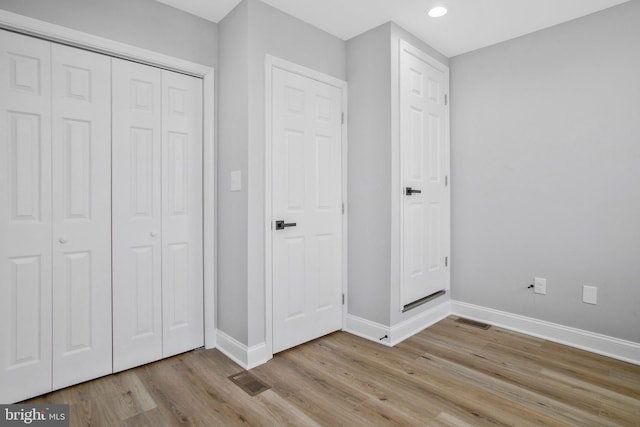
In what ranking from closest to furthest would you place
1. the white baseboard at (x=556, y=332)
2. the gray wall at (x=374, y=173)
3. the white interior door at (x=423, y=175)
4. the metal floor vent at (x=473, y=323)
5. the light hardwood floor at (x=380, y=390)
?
the light hardwood floor at (x=380, y=390)
the white baseboard at (x=556, y=332)
the gray wall at (x=374, y=173)
the white interior door at (x=423, y=175)
the metal floor vent at (x=473, y=323)

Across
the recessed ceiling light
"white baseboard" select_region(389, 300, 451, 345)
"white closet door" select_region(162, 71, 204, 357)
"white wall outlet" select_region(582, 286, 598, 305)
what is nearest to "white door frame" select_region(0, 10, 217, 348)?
"white closet door" select_region(162, 71, 204, 357)

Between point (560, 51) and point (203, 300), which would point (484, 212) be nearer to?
A: point (560, 51)

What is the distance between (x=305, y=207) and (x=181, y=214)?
2.98 feet

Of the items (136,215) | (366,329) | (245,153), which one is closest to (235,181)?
(245,153)

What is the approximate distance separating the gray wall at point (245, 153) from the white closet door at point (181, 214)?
0.17 meters

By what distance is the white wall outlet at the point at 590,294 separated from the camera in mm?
2599

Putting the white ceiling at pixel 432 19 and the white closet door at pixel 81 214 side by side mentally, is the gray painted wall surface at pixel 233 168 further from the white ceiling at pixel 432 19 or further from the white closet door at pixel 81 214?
the white closet door at pixel 81 214

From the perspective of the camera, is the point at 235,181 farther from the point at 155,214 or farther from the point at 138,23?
the point at 138,23

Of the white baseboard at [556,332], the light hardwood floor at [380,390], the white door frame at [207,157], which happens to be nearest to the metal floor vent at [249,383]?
the light hardwood floor at [380,390]

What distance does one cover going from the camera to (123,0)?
219cm

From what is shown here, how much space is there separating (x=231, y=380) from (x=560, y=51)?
3431mm

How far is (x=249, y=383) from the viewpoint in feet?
6.99

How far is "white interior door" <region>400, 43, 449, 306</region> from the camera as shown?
2838 mm

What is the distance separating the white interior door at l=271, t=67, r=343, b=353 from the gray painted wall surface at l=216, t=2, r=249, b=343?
0.76 ft
